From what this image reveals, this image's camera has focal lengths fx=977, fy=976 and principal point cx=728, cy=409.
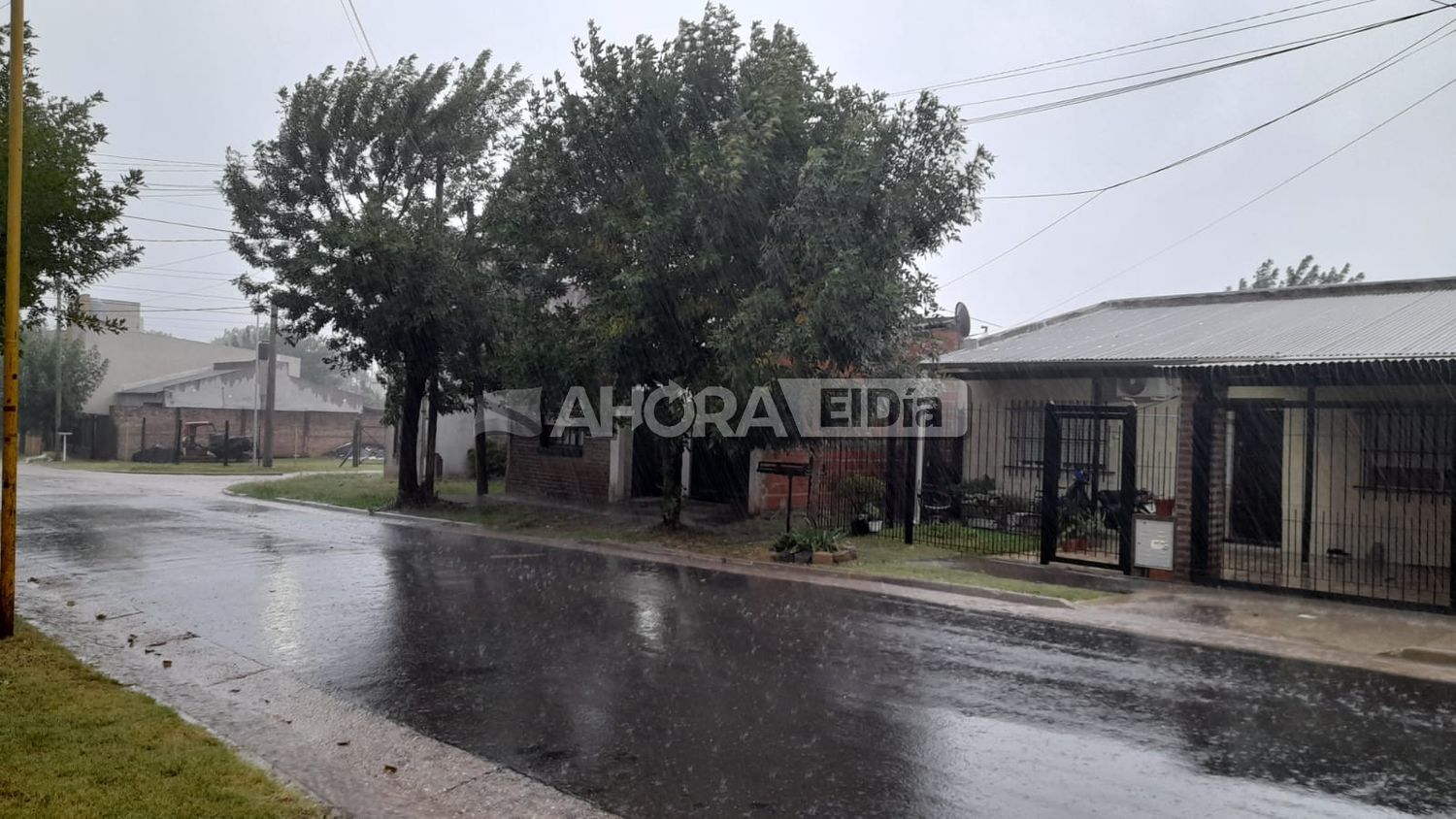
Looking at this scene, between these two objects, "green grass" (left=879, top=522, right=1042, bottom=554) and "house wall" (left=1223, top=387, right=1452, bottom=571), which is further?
"green grass" (left=879, top=522, right=1042, bottom=554)

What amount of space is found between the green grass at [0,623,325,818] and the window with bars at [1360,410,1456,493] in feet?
46.2

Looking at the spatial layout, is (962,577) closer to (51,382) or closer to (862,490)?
(862,490)

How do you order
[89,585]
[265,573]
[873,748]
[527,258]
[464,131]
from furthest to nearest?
[464,131] → [527,258] → [265,573] → [89,585] → [873,748]

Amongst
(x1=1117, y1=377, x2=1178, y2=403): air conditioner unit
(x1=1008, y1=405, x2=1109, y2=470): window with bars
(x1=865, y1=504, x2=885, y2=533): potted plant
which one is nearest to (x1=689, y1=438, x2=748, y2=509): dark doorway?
(x1=865, y1=504, x2=885, y2=533): potted plant

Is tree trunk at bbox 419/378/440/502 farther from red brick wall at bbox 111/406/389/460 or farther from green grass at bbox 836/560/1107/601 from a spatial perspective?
red brick wall at bbox 111/406/389/460

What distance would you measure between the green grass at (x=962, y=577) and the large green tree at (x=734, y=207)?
3021 millimetres

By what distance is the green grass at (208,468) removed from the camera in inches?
1426

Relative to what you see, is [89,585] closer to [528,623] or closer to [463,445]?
[528,623]

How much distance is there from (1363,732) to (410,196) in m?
19.2

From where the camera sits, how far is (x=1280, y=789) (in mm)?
5305

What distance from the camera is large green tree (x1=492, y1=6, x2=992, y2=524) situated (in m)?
13.6

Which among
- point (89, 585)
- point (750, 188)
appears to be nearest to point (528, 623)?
point (89, 585)

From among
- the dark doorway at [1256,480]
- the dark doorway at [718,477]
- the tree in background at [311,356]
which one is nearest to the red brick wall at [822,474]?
the dark doorway at [718,477]

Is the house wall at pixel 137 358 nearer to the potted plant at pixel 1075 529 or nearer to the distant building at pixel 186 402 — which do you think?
the distant building at pixel 186 402
